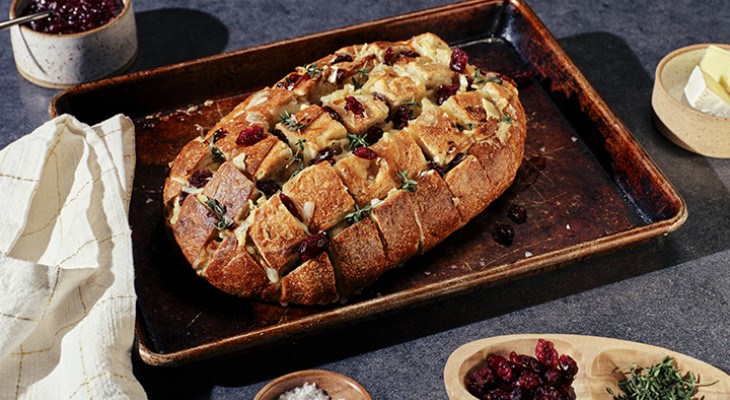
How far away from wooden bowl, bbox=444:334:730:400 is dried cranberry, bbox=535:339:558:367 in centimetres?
3

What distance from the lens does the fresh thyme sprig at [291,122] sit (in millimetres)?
3973

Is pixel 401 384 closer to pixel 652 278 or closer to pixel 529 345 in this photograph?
pixel 529 345

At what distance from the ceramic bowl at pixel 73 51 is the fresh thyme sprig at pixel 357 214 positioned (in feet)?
6.29

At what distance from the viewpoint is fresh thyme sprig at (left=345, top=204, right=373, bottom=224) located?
12.3 feet

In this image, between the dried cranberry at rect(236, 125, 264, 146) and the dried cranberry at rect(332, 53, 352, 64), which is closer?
the dried cranberry at rect(236, 125, 264, 146)

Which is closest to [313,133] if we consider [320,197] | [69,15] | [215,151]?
[320,197]

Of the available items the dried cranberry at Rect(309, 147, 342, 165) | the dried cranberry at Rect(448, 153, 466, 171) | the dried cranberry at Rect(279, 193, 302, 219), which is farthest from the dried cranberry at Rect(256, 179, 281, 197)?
the dried cranberry at Rect(448, 153, 466, 171)

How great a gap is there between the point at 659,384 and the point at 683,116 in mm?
1637

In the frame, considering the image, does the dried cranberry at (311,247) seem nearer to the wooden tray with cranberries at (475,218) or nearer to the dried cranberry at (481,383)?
the wooden tray with cranberries at (475,218)

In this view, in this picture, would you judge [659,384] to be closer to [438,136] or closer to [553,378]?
[553,378]

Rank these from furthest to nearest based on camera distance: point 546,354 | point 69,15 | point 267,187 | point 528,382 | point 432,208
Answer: point 69,15 → point 432,208 → point 267,187 → point 546,354 → point 528,382

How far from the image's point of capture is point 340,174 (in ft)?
12.5

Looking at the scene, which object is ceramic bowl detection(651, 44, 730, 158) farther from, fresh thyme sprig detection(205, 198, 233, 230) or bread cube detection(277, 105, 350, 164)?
fresh thyme sprig detection(205, 198, 233, 230)

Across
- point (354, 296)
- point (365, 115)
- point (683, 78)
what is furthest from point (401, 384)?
point (683, 78)
